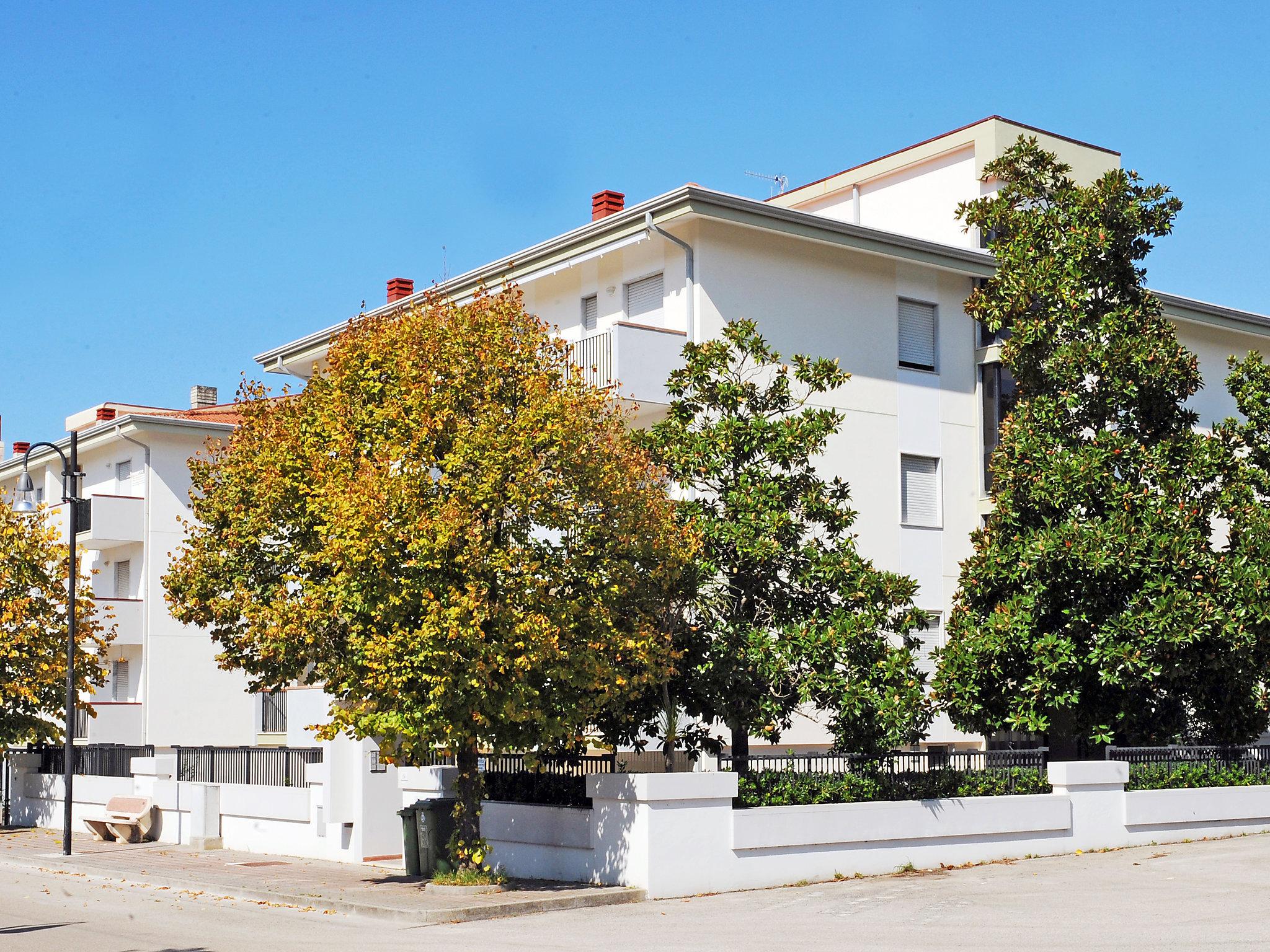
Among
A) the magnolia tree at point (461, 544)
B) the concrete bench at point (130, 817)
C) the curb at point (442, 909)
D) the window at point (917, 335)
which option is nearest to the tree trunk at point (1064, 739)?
the window at point (917, 335)

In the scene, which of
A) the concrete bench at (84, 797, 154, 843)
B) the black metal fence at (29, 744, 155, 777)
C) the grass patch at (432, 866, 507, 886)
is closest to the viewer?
the grass patch at (432, 866, 507, 886)

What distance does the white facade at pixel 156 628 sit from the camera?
134 ft

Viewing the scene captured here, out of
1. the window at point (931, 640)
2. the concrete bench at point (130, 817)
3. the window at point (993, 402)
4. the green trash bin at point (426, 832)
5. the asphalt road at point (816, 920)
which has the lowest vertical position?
the concrete bench at point (130, 817)

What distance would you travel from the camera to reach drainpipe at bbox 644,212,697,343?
83.2 ft

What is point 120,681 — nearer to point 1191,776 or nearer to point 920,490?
point 920,490

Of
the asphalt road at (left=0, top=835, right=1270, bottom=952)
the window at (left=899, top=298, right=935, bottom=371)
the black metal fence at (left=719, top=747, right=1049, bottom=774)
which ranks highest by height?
the window at (left=899, top=298, right=935, bottom=371)

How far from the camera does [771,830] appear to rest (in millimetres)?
17781

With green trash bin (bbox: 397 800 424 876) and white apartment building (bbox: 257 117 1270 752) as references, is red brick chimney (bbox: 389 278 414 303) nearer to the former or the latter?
white apartment building (bbox: 257 117 1270 752)

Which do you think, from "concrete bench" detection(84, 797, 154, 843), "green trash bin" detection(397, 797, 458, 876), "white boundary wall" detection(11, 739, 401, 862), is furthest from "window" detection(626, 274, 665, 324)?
"concrete bench" detection(84, 797, 154, 843)

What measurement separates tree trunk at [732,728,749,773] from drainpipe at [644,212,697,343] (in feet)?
24.1

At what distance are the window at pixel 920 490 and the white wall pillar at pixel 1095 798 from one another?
311 inches

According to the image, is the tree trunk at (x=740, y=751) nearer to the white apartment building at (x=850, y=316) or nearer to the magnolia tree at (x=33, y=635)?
the white apartment building at (x=850, y=316)

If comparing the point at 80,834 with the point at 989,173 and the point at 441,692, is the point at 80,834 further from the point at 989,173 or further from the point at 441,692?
the point at 989,173

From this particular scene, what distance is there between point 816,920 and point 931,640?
1335 cm
